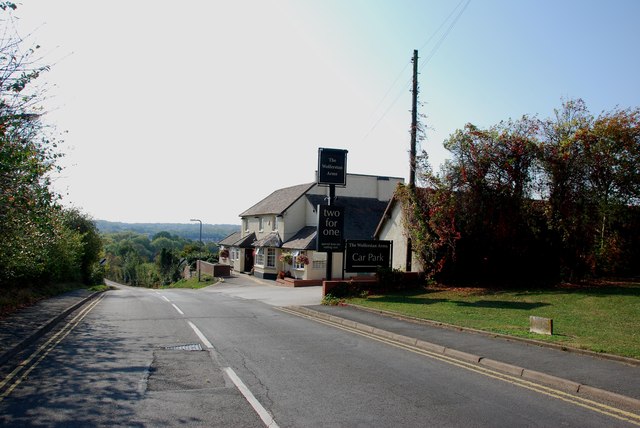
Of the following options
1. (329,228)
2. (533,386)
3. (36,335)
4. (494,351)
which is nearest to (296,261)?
(329,228)

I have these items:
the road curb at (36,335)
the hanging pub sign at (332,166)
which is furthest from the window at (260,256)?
the road curb at (36,335)

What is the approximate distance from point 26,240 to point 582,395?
53.7ft

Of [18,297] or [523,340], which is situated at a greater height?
[523,340]

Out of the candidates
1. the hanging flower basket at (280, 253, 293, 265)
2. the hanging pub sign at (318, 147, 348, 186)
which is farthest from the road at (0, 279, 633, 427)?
the hanging flower basket at (280, 253, 293, 265)

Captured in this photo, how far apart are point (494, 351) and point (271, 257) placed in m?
35.4

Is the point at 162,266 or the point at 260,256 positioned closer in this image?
the point at 260,256

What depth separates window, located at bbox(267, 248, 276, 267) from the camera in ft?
145

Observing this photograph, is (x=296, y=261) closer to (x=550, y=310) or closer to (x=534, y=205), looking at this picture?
(x=534, y=205)

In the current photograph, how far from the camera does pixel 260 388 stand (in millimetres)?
7500

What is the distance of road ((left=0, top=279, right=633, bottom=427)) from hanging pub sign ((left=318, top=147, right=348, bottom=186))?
1121 centimetres

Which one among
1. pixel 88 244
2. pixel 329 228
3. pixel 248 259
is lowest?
pixel 248 259

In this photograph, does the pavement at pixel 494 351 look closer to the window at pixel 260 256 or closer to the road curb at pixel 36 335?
the road curb at pixel 36 335

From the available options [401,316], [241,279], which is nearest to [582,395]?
[401,316]

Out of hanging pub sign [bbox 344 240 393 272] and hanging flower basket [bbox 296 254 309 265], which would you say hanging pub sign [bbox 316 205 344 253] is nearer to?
hanging pub sign [bbox 344 240 393 272]
